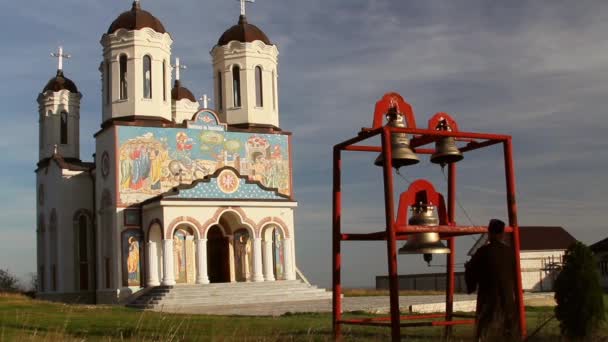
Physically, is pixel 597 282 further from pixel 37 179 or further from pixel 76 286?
pixel 37 179

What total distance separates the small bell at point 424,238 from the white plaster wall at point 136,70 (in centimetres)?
2782

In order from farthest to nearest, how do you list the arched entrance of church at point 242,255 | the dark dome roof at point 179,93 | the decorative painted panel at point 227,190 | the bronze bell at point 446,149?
the dark dome roof at point 179,93 < the arched entrance of church at point 242,255 < the decorative painted panel at point 227,190 < the bronze bell at point 446,149

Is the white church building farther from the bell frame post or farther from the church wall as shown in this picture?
the bell frame post

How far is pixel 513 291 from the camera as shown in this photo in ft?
32.9

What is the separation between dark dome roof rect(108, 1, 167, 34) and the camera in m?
38.4

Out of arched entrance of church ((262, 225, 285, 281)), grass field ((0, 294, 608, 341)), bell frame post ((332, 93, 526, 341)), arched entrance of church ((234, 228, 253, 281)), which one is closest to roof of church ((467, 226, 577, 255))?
arched entrance of church ((262, 225, 285, 281))

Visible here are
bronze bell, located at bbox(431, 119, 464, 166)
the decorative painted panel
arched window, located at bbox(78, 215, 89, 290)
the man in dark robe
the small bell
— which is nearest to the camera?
the man in dark robe

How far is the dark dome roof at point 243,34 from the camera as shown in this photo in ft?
134

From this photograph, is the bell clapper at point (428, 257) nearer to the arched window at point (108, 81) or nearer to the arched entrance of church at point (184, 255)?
the arched entrance of church at point (184, 255)

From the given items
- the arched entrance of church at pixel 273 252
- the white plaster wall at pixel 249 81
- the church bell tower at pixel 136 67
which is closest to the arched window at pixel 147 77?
the church bell tower at pixel 136 67

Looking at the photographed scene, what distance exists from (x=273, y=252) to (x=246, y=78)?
867 cm

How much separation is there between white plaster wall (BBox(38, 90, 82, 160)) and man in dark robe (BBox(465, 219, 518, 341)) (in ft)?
120

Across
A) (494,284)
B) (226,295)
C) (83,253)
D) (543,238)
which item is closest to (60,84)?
(83,253)

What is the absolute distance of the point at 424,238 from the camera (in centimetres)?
1139
